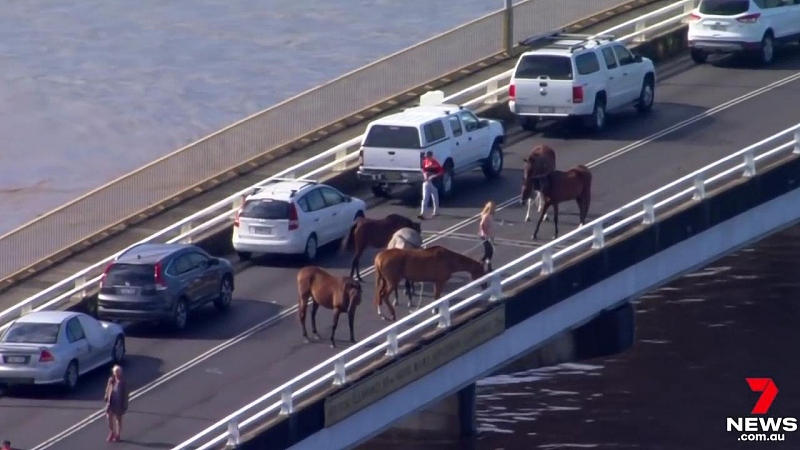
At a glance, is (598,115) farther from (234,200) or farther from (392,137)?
(234,200)

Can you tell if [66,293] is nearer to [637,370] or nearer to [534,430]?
[534,430]

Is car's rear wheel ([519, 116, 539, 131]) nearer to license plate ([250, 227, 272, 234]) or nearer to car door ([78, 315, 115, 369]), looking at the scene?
license plate ([250, 227, 272, 234])

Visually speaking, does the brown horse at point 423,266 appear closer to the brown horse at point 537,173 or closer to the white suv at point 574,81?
the brown horse at point 537,173

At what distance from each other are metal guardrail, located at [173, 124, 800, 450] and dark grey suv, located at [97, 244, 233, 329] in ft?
12.6

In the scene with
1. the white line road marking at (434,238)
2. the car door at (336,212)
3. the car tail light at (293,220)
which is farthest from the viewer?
the car door at (336,212)

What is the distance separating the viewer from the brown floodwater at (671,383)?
33.3 m

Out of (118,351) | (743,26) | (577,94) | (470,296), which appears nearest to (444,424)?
(470,296)

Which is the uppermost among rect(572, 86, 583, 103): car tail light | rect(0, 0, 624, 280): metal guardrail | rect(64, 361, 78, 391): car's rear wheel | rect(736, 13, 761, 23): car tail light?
rect(736, 13, 761, 23): car tail light

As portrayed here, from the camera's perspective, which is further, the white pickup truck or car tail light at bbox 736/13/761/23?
car tail light at bbox 736/13/761/23

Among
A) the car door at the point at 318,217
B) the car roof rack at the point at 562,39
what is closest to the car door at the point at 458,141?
the car door at the point at 318,217

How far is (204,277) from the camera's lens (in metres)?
29.0

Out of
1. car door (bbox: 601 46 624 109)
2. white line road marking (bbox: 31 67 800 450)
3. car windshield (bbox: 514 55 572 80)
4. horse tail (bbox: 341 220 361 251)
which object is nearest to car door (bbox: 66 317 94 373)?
white line road marking (bbox: 31 67 800 450)

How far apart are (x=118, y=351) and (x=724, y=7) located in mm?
20493

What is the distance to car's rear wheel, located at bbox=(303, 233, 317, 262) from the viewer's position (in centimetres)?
3119
